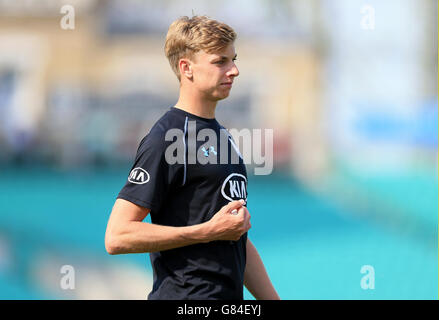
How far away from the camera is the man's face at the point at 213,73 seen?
208cm

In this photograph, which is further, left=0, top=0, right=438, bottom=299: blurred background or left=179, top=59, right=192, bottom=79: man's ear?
left=0, top=0, right=438, bottom=299: blurred background

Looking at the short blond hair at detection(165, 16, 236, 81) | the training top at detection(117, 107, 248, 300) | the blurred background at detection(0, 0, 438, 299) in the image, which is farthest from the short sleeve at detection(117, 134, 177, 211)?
Answer: the blurred background at detection(0, 0, 438, 299)

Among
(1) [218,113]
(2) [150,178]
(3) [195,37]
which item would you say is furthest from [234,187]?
(1) [218,113]

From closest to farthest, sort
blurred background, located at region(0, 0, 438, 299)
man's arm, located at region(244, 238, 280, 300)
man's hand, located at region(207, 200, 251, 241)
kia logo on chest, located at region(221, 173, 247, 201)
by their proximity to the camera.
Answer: man's hand, located at region(207, 200, 251, 241) < kia logo on chest, located at region(221, 173, 247, 201) < man's arm, located at region(244, 238, 280, 300) < blurred background, located at region(0, 0, 438, 299)

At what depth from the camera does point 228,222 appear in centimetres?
191

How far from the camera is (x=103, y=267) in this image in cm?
950

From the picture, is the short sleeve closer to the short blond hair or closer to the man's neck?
the man's neck

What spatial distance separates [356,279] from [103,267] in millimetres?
4216

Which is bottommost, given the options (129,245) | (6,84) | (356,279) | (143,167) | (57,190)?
(356,279)

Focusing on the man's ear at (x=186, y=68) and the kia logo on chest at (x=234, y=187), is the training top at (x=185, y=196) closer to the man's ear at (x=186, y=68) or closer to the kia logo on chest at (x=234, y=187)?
the kia logo on chest at (x=234, y=187)

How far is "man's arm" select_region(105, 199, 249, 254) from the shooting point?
1.92 meters

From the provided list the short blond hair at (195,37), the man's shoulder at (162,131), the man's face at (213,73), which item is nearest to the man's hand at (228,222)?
the man's shoulder at (162,131)
